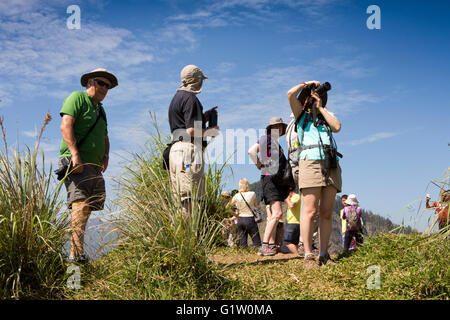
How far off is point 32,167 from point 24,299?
Answer: 3.83 feet

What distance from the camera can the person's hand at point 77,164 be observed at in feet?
13.0

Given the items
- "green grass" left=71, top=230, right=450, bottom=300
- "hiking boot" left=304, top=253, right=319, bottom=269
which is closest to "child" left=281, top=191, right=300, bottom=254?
"hiking boot" left=304, top=253, right=319, bottom=269

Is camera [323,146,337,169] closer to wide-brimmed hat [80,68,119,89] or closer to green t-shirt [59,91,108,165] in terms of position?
green t-shirt [59,91,108,165]

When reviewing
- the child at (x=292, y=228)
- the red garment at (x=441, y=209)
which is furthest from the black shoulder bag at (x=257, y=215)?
the red garment at (x=441, y=209)

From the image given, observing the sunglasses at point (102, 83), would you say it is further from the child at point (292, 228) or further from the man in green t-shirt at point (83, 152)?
the child at point (292, 228)

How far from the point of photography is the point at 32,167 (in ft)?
11.5

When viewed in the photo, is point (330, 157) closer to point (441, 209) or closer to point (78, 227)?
point (441, 209)

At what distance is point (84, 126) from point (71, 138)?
27cm

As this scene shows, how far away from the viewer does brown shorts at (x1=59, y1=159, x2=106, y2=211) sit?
13.1ft

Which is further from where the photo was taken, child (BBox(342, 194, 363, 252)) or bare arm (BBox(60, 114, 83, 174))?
child (BBox(342, 194, 363, 252))

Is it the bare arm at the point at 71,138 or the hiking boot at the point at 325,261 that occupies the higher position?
the bare arm at the point at 71,138

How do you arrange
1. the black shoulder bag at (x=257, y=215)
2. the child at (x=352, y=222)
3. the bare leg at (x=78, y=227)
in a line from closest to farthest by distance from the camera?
the bare leg at (x=78, y=227), the black shoulder bag at (x=257, y=215), the child at (x=352, y=222)

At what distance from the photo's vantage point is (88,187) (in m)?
4.14
